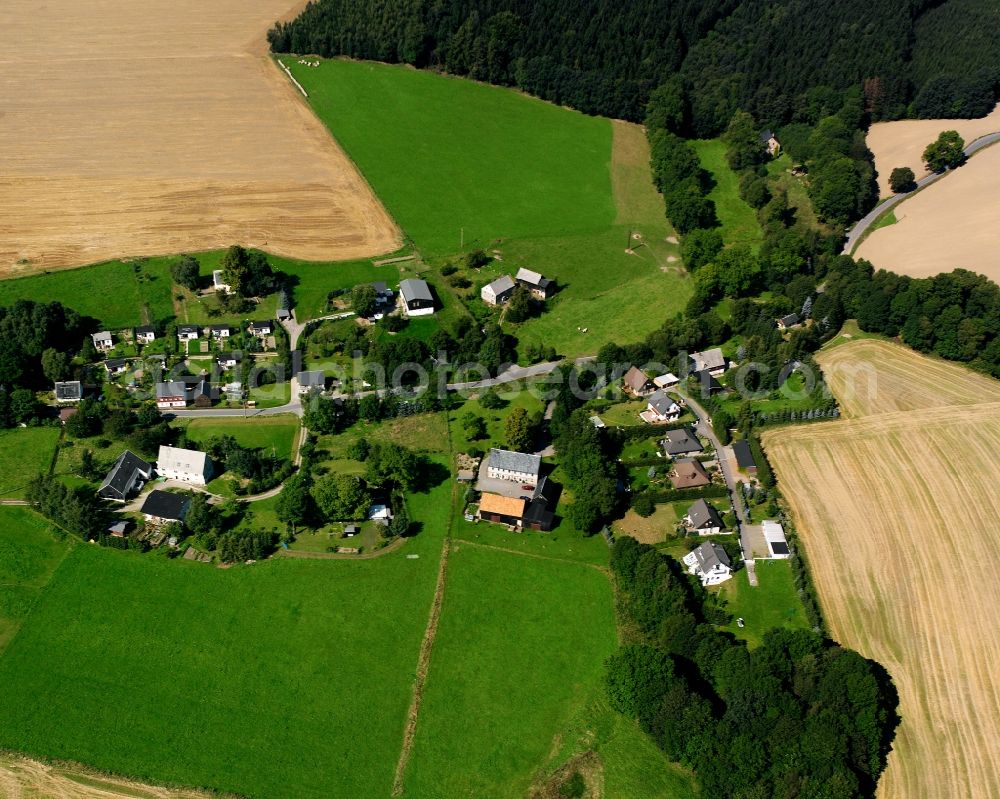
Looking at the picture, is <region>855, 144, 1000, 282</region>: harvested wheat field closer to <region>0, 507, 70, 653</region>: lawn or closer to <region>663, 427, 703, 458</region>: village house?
<region>663, 427, 703, 458</region>: village house

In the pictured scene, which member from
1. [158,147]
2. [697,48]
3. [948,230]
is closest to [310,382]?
[158,147]

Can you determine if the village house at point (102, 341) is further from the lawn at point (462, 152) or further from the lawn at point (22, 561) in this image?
the lawn at point (462, 152)

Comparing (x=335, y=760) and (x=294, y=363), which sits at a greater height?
(x=294, y=363)

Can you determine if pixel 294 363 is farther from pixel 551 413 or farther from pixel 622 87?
pixel 622 87

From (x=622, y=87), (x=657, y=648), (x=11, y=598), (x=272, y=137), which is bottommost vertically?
(x=11, y=598)

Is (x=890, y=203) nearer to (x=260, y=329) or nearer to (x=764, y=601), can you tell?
(x=764, y=601)

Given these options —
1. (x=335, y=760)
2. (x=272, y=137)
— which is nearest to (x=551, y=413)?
(x=335, y=760)

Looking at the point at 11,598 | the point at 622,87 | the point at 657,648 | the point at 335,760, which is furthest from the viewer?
the point at 622,87
